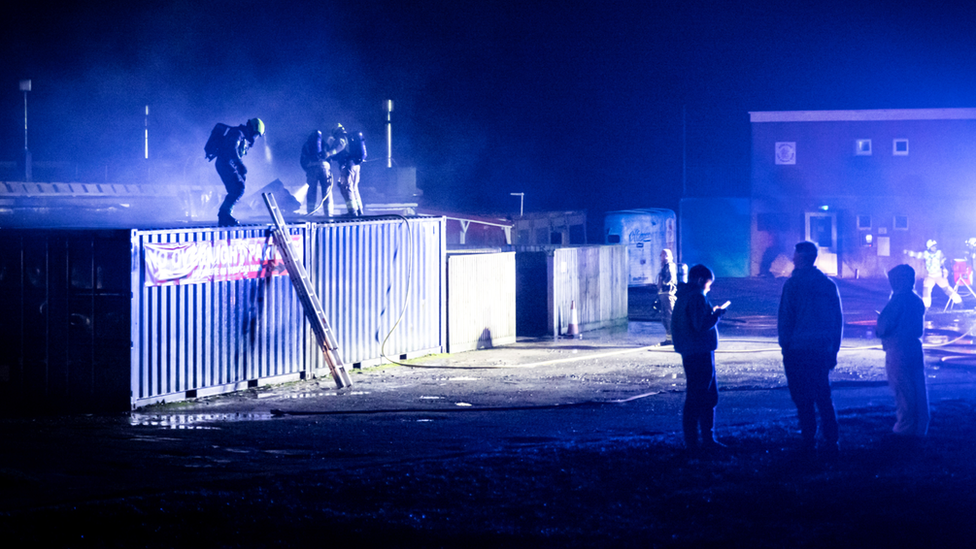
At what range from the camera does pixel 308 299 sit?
47.6ft

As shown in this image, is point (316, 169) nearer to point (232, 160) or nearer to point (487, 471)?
point (232, 160)

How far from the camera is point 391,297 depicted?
1677 centimetres

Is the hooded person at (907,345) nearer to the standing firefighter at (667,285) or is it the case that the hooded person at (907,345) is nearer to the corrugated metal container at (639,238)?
the standing firefighter at (667,285)

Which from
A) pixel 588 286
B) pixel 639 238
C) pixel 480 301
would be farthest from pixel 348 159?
pixel 639 238

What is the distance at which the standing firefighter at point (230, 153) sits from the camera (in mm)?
14344

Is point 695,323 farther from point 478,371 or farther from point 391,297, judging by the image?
point 391,297

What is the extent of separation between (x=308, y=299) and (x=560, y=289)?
7.63 m

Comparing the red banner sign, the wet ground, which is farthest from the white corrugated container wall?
the red banner sign

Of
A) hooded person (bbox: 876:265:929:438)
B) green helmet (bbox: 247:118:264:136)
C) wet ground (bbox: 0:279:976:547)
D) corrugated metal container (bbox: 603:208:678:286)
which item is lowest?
wet ground (bbox: 0:279:976:547)

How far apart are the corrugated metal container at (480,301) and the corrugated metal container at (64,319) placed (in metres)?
6.98

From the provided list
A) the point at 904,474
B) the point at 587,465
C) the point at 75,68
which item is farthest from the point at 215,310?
the point at 75,68

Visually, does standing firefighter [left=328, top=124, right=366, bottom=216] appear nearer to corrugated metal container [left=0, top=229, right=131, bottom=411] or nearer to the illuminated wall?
corrugated metal container [left=0, top=229, right=131, bottom=411]

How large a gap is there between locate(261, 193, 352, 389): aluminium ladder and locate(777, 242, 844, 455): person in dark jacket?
708 cm

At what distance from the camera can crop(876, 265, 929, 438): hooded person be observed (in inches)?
382
